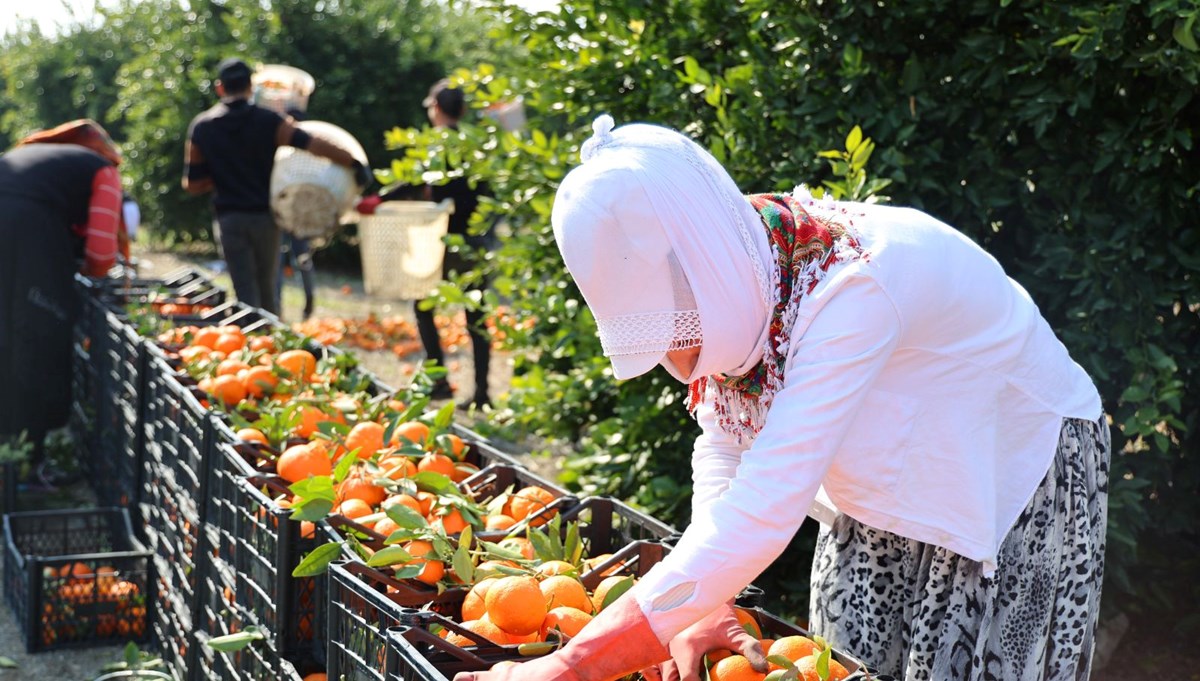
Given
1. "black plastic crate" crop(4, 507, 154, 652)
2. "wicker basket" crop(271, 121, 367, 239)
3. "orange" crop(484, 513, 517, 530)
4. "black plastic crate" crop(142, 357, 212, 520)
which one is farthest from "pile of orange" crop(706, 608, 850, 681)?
"wicker basket" crop(271, 121, 367, 239)

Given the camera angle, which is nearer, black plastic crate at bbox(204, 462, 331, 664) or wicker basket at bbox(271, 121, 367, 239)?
black plastic crate at bbox(204, 462, 331, 664)

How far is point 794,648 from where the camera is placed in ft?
5.55

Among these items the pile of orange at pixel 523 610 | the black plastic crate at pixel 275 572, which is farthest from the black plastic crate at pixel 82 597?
the pile of orange at pixel 523 610

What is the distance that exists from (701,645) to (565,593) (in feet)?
0.89

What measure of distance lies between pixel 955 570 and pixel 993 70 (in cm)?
171

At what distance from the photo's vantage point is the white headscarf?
154 cm

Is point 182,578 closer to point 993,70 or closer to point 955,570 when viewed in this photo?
point 955,570

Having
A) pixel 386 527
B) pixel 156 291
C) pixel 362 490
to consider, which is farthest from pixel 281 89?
pixel 386 527

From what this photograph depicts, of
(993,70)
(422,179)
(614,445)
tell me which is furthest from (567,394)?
(993,70)

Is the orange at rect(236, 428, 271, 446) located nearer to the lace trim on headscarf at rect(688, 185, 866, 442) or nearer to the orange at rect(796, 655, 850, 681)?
the lace trim on headscarf at rect(688, 185, 866, 442)

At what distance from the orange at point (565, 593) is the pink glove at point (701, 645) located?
0.63 feet

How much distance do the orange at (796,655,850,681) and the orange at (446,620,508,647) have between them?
43 centimetres

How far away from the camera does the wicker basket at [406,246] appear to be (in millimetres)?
6762

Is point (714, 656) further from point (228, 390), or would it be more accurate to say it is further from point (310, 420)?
point (228, 390)
